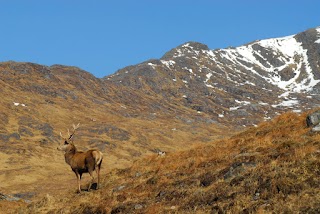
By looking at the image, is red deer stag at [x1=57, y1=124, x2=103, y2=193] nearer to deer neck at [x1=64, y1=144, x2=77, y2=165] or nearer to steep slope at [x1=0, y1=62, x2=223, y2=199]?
deer neck at [x1=64, y1=144, x2=77, y2=165]

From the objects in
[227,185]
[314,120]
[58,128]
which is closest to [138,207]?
[227,185]

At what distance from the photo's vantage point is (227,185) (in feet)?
38.0

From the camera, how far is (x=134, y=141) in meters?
128

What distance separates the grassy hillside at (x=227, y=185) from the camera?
9.82m

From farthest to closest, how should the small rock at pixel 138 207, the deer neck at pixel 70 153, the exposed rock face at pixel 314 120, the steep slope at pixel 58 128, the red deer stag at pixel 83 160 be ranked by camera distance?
1. the steep slope at pixel 58 128
2. the deer neck at pixel 70 153
3. the exposed rock face at pixel 314 120
4. the red deer stag at pixel 83 160
5. the small rock at pixel 138 207

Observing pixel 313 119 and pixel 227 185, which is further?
pixel 313 119

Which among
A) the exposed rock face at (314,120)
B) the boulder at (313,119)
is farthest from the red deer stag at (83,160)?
the boulder at (313,119)

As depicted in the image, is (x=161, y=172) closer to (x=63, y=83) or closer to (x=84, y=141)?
(x=84, y=141)

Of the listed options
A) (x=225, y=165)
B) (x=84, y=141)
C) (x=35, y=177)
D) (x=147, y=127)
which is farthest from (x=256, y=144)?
(x=147, y=127)

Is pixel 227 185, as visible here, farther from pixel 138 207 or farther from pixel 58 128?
pixel 58 128

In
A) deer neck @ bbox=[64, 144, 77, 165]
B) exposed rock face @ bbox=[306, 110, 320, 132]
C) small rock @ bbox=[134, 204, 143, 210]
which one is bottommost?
small rock @ bbox=[134, 204, 143, 210]

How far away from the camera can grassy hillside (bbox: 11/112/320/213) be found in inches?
387

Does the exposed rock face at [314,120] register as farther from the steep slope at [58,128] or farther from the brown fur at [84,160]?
the steep slope at [58,128]

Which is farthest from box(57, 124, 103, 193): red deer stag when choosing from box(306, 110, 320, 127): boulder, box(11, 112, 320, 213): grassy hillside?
box(306, 110, 320, 127): boulder
